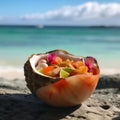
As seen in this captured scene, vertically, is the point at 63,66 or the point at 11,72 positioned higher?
the point at 63,66

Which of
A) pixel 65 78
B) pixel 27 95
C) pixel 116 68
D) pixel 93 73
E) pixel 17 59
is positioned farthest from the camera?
pixel 17 59

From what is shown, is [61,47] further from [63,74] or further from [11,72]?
[63,74]

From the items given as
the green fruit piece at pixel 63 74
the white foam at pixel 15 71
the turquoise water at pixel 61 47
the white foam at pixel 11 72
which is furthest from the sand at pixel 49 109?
the turquoise water at pixel 61 47

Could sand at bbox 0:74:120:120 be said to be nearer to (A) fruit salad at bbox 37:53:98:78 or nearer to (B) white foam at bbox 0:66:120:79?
(A) fruit salad at bbox 37:53:98:78

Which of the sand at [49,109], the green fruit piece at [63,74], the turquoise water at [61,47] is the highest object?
the green fruit piece at [63,74]

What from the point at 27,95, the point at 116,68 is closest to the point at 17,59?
the point at 116,68

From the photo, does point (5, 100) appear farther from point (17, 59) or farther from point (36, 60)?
point (17, 59)

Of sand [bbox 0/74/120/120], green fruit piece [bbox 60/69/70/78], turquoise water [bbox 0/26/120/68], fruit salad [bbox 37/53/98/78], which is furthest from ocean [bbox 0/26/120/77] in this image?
green fruit piece [bbox 60/69/70/78]

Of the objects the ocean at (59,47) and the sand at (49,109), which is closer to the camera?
the sand at (49,109)

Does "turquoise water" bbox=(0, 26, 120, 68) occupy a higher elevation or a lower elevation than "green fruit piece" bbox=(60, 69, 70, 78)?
lower

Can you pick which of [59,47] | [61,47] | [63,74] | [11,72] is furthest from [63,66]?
[59,47]

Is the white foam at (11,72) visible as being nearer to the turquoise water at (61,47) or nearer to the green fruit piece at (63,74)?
the turquoise water at (61,47)
